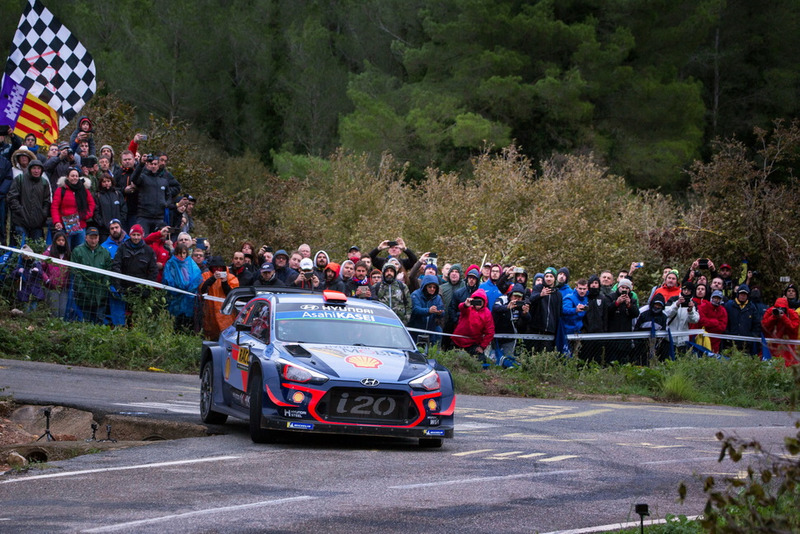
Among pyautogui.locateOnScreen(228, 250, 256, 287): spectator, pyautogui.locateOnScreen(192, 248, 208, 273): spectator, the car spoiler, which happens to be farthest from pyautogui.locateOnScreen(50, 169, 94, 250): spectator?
the car spoiler

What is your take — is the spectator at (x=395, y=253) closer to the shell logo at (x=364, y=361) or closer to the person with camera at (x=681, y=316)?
the person with camera at (x=681, y=316)

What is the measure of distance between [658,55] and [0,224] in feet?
119

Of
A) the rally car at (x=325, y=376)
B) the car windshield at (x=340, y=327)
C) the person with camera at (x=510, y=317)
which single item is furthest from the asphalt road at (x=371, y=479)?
the person with camera at (x=510, y=317)

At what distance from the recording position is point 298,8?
63.4 metres

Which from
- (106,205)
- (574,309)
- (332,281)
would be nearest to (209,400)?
(332,281)

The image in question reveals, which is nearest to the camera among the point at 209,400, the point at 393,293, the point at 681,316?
the point at 209,400

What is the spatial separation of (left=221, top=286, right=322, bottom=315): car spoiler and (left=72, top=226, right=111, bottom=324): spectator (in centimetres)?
437

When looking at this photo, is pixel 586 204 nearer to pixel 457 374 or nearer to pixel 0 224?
pixel 457 374

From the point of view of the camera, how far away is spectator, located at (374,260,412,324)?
1995 cm

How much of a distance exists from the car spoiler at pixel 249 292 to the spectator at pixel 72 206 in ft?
17.3

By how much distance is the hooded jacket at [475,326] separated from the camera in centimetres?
1984

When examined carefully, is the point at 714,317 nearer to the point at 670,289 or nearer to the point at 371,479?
the point at 670,289

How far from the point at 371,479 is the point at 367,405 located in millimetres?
1873

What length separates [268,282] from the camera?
19.6 meters
